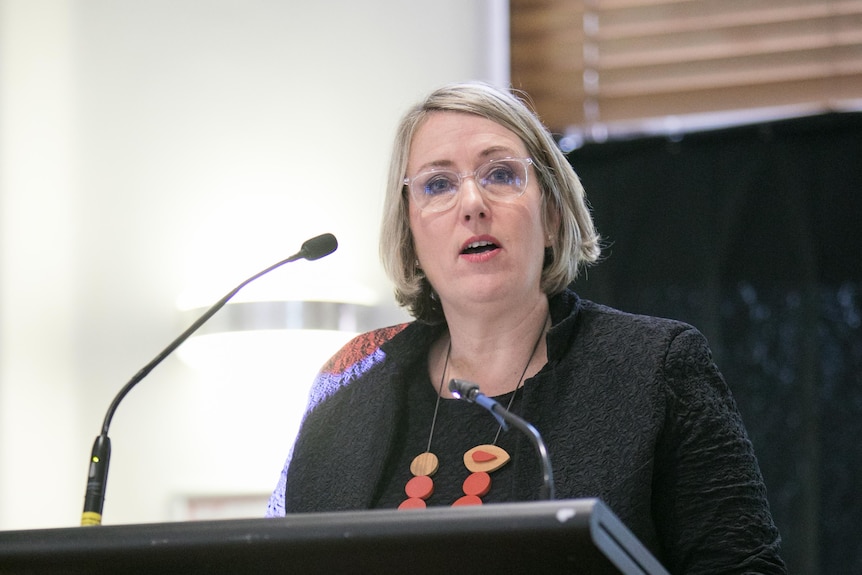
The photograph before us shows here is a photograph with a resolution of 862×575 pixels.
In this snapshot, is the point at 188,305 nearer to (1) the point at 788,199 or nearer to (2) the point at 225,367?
(2) the point at 225,367

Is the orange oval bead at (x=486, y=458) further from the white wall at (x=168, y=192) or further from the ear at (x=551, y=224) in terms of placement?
the white wall at (x=168, y=192)

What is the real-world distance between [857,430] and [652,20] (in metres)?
1.32

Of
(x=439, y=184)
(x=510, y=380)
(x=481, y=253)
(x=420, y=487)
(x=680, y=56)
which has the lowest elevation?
(x=420, y=487)

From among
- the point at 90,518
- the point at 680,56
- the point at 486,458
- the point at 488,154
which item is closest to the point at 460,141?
the point at 488,154

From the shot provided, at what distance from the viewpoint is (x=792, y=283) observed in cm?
291

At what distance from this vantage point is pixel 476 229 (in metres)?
1.70

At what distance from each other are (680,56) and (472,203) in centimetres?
171

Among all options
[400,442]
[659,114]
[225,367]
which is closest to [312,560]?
[400,442]

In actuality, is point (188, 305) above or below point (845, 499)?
above

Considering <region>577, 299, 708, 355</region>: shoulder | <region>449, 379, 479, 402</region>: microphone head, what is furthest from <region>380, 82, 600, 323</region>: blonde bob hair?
<region>449, 379, 479, 402</region>: microphone head

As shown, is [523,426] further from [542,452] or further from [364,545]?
[364,545]

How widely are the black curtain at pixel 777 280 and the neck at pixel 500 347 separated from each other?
110 centimetres

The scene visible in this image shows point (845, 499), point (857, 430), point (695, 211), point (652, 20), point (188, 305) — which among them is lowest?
point (845, 499)

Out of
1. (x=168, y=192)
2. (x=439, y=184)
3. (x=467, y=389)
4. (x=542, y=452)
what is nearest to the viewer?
(x=542, y=452)
